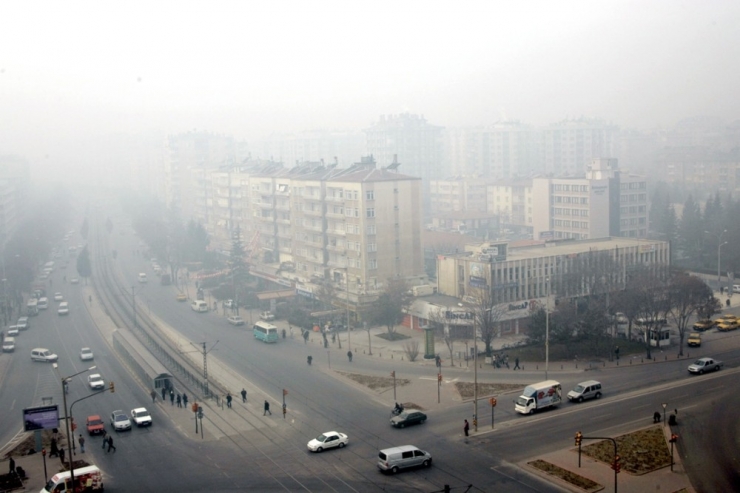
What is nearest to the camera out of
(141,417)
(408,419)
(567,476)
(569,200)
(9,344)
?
(567,476)

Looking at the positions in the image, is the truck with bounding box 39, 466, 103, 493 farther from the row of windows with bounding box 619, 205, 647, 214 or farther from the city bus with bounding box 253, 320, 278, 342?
the row of windows with bounding box 619, 205, 647, 214

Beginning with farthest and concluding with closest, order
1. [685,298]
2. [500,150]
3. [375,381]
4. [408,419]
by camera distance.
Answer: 1. [500,150]
2. [685,298]
3. [375,381]
4. [408,419]

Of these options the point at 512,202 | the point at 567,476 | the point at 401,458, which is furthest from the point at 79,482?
the point at 512,202

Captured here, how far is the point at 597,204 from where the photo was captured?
230 ft

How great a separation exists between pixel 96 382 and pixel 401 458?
18504 millimetres

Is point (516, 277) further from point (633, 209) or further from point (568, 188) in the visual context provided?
point (633, 209)

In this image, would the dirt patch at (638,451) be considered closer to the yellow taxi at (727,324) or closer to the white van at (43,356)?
the yellow taxi at (727,324)

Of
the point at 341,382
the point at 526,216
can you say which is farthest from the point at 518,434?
the point at 526,216

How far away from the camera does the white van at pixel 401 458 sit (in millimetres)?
22609

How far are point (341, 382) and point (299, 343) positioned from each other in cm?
937

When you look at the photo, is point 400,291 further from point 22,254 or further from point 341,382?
point 22,254

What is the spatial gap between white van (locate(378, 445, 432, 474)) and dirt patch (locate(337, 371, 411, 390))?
9772 mm

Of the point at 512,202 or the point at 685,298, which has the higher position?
the point at 512,202

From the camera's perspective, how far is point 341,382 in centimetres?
3428
